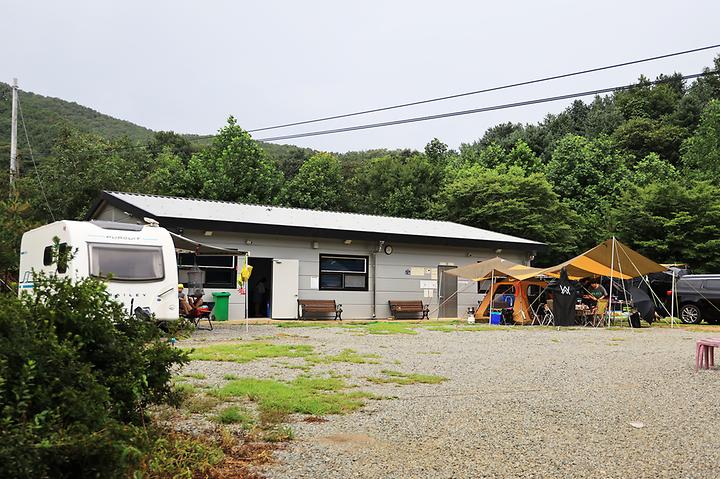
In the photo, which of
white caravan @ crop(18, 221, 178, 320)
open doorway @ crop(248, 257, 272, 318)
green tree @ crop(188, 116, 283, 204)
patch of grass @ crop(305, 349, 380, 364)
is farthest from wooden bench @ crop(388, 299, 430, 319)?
green tree @ crop(188, 116, 283, 204)

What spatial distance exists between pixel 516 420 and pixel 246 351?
601 cm

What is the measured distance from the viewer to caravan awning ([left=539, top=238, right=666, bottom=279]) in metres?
20.2

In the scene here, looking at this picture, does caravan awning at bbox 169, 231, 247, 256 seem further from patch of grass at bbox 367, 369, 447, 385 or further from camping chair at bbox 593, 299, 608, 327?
camping chair at bbox 593, 299, 608, 327

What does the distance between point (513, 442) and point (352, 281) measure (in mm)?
17631

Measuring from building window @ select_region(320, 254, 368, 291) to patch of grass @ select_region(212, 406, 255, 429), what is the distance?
Result: 16.1m

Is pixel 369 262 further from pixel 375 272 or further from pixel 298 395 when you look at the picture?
pixel 298 395

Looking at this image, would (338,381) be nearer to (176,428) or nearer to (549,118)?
(176,428)

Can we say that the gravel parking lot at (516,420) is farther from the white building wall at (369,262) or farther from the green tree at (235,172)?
the green tree at (235,172)

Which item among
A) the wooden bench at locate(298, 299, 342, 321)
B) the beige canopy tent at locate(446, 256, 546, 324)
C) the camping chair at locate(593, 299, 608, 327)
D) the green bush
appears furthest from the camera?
the beige canopy tent at locate(446, 256, 546, 324)

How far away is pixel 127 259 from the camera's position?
44.7 ft

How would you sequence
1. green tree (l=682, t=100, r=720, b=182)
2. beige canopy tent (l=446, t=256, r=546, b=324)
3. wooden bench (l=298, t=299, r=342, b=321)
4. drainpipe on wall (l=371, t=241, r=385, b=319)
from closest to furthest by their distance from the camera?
wooden bench (l=298, t=299, r=342, b=321) → beige canopy tent (l=446, t=256, r=546, b=324) → drainpipe on wall (l=371, t=241, r=385, b=319) → green tree (l=682, t=100, r=720, b=182)

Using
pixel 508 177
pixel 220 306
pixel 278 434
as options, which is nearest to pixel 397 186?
pixel 508 177

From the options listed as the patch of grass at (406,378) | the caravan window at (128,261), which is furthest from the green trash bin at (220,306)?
the patch of grass at (406,378)

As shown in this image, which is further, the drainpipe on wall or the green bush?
the drainpipe on wall
